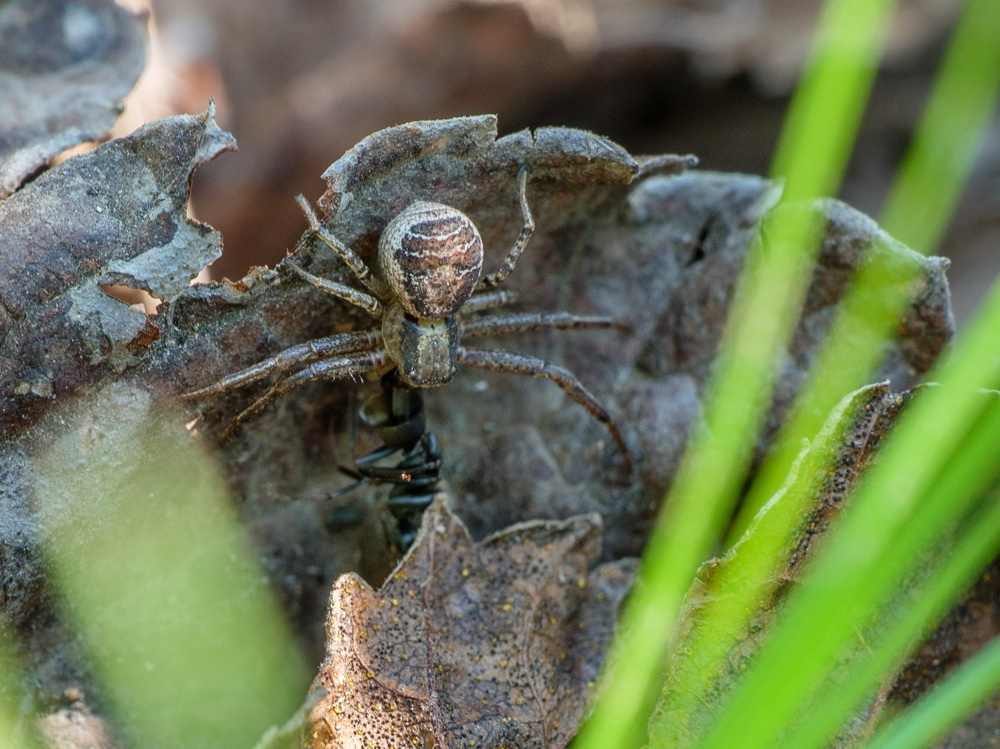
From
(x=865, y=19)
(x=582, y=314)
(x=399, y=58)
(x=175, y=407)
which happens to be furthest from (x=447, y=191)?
(x=399, y=58)

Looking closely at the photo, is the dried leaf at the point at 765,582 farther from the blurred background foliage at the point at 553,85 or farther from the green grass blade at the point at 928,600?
the blurred background foliage at the point at 553,85

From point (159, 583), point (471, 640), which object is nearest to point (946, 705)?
point (471, 640)

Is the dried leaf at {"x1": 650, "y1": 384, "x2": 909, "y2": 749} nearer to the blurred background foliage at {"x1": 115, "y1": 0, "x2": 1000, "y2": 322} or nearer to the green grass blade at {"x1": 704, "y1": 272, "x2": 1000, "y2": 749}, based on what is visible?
the green grass blade at {"x1": 704, "y1": 272, "x2": 1000, "y2": 749}

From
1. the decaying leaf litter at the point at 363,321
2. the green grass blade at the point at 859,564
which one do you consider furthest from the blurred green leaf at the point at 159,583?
the green grass blade at the point at 859,564

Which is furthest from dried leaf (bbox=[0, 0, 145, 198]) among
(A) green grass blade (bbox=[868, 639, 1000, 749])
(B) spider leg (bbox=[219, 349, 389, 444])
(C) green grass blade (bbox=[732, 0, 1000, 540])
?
(C) green grass blade (bbox=[732, 0, 1000, 540])

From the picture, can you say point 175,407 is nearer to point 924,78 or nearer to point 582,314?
point 582,314
